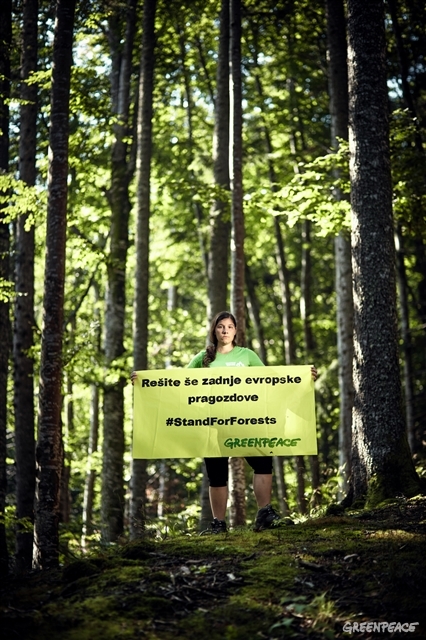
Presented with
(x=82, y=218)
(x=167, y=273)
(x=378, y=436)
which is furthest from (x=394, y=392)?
(x=167, y=273)

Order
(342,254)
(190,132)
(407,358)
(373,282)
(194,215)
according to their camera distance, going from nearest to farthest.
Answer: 1. (373,282)
2. (342,254)
3. (407,358)
4. (190,132)
5. (194,215)

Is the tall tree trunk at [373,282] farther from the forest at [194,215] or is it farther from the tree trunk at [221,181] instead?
the tree trunk at [221,181]

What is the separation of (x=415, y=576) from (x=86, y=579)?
275cm

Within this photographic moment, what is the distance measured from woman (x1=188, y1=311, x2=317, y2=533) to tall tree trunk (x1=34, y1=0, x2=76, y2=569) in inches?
73.4

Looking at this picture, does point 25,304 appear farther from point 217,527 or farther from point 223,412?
point 217,527

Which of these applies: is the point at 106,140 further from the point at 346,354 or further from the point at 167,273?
the point at 167,273

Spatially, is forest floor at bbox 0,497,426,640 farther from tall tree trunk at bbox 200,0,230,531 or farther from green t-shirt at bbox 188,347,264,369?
tall tree trunk at bbox 200,0,230,531

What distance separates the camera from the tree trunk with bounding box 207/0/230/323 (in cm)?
1478

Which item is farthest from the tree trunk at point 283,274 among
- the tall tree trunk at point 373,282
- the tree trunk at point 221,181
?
the tall tree trunk at point 373,282

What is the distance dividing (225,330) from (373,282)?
207 centimetres

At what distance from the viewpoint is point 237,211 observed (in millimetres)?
12945

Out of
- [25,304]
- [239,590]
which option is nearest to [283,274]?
[25,304]

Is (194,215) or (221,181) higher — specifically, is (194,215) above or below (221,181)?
above

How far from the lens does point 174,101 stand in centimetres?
2208
